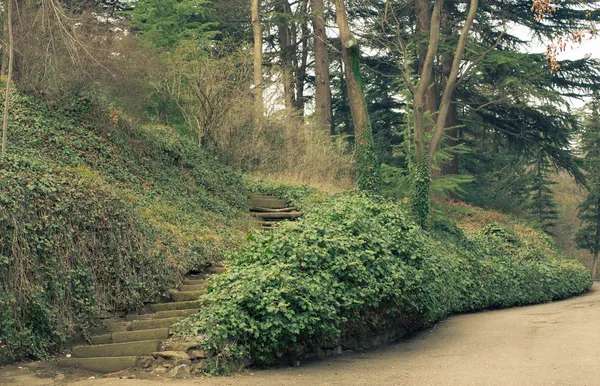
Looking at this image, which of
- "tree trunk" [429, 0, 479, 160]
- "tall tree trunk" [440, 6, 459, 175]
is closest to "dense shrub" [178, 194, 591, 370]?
"tree trunk" [429, 0, 479, 160]

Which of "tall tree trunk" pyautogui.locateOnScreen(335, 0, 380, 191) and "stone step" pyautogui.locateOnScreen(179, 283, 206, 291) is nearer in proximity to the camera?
"stone step" pyautogui.locateOnScreen(179, 283, 206, 291)

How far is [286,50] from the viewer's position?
105 ft

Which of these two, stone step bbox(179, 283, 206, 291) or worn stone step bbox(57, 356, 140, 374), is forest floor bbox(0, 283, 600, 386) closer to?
worn stone step bbox(57, 356, 140, 374)

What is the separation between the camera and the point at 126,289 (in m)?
10.8

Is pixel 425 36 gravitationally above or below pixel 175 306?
above

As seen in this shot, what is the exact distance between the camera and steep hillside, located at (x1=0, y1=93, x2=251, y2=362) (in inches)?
360

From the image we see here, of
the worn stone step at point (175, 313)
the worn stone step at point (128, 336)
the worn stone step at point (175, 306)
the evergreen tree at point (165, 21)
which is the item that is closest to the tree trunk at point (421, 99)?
Answer: the evergreen tree at point (165, 21)

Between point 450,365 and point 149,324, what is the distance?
431 centimetres

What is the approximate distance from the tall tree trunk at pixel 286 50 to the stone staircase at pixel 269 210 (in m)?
6.86

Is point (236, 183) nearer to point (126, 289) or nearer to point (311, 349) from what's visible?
point (126, 289)

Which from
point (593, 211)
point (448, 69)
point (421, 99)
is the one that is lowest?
point (593, 211)

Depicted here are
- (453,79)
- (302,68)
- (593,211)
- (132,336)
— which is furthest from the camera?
(593,211)

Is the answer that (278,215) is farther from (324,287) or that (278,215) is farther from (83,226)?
(324,287)

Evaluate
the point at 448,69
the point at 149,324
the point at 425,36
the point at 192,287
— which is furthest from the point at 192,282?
the point at 448,69
